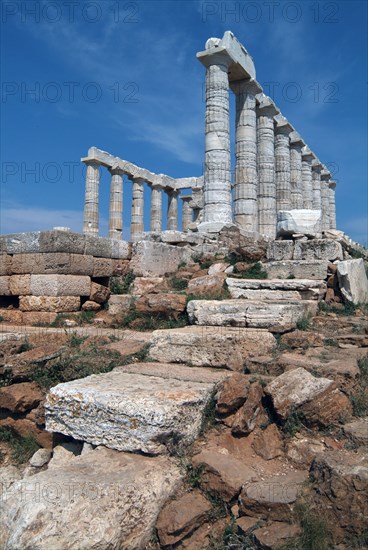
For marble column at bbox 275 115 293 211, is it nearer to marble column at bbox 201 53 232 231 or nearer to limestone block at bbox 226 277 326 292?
marble column at bbox 201 53 232 231

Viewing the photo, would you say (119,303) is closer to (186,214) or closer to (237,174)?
(237,174)

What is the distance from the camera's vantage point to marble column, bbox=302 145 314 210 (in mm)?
25422

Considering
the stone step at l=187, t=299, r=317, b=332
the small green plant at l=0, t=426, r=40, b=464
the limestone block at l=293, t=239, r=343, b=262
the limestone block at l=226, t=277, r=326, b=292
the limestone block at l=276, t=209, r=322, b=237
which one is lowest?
the small green plant at l=0, t=426, r=40, b=464

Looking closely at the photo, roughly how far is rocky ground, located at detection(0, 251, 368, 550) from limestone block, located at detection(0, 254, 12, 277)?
2.82m

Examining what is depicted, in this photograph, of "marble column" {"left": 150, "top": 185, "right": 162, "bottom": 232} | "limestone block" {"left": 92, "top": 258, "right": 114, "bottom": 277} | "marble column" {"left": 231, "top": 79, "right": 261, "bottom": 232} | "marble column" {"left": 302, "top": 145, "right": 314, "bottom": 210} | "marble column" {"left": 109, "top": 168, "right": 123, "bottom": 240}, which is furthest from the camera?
"marble column" {"left": 150, "top": 185, "right": 162, "bottom": 232}

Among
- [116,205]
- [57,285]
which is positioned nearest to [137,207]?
[116,205]

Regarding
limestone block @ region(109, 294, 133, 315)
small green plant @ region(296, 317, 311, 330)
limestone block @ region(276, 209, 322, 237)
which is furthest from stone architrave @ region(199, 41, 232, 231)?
small green plant @ region(296, 317, 311, 330)

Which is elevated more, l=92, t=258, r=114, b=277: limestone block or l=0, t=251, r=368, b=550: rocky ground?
l=92, t=258, r=114, b=277: limestone block

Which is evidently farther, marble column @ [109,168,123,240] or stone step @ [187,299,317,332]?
marble column @ [109,168,123,240]

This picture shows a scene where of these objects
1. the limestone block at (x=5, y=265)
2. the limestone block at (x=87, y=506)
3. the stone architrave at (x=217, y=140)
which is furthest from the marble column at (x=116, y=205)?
the limestone block at (x=87, y=506)

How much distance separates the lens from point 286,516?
2.77 meters

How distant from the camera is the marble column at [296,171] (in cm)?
2322

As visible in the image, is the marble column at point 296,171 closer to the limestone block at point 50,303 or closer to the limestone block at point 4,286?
the limestone block at point 50,303

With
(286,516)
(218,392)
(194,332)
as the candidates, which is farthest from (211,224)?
(286,516)
